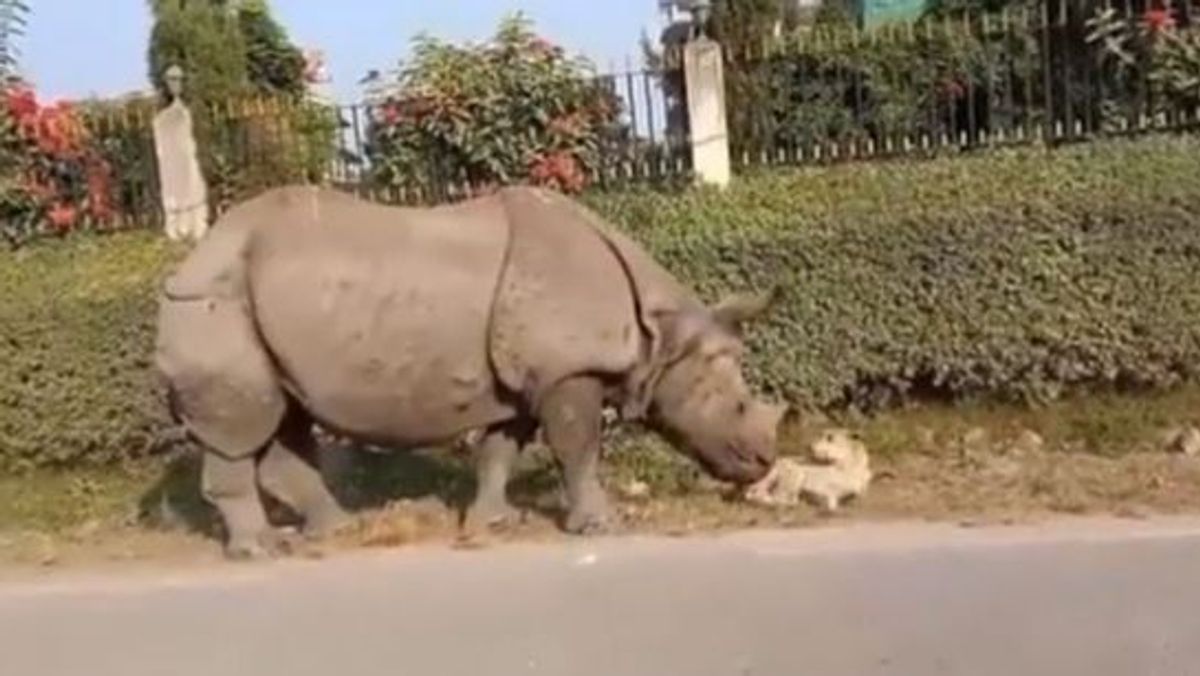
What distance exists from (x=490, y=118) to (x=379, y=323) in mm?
4995

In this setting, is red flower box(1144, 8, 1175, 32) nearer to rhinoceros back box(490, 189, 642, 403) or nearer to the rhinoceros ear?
the rhinoceros ear

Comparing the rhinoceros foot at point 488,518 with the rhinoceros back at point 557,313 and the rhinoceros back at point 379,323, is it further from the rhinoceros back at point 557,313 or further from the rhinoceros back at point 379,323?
the rhinoceros back at point 557,313

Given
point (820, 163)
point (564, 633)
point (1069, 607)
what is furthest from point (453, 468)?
point (820, 163)

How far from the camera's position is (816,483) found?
736 cm

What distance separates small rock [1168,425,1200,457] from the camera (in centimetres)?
795

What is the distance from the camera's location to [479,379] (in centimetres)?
665

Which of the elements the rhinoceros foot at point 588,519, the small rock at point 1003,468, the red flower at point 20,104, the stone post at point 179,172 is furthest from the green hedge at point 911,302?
the red flower at point 20,104

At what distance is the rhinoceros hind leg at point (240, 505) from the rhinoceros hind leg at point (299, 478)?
4.1 inches

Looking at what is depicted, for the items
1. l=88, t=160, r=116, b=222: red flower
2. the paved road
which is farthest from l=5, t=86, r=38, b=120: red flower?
→ the paved road

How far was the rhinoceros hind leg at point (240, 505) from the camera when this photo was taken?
6.75 meters

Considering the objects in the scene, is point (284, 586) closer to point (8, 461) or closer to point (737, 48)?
point (8, 461)

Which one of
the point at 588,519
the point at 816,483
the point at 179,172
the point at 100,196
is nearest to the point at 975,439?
the point at 816,483

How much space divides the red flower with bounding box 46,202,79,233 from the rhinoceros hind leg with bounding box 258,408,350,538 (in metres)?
5.45

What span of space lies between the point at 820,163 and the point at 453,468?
4057 millimetres
